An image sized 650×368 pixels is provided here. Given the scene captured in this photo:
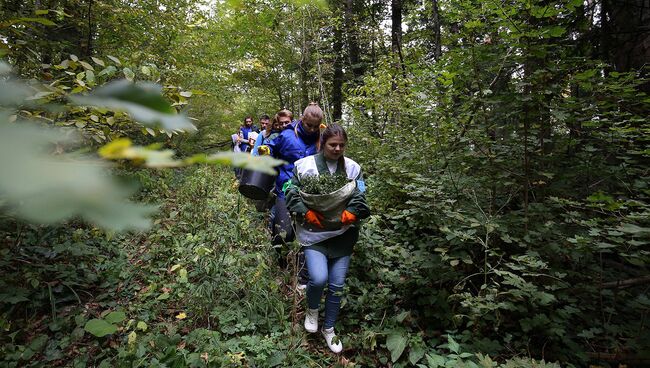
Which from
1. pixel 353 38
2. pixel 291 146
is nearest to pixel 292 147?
pixel 291 146

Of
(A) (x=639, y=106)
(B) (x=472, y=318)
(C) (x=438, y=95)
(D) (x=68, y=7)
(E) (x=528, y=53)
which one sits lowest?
(B) (x=472, y=318)

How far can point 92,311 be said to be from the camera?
317 centimetres

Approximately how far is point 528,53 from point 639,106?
119 cm

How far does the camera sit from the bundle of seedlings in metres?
2.73

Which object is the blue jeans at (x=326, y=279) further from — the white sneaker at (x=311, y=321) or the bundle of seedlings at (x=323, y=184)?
the bundle of seedlings at (x=323, y=184)

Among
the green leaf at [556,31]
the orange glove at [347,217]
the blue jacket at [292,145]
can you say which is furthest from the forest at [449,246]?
the blue jacket at [292,145]

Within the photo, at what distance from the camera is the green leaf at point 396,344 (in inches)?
101

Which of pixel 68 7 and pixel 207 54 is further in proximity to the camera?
pixel 207 54

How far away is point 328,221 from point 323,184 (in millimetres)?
321

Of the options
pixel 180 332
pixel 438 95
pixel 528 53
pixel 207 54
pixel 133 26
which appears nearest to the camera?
pixel 528 53

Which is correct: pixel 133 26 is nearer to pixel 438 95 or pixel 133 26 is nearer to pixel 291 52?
pixel 291 52

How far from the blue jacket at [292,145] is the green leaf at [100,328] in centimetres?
205

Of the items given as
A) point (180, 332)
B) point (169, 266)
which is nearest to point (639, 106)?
point (180, 332)

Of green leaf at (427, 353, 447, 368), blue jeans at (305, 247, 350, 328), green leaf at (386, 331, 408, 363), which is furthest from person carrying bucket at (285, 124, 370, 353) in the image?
green leaf at (427, 353, 447, 368)
